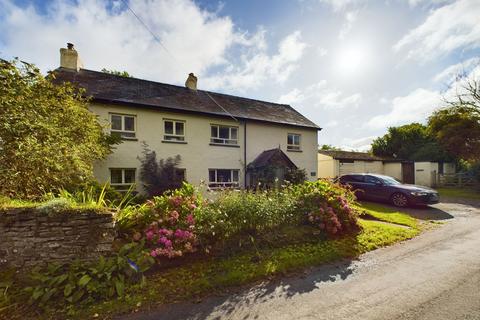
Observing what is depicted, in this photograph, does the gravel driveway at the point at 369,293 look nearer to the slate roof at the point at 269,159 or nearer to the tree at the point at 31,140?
the tree at the point at 31,140

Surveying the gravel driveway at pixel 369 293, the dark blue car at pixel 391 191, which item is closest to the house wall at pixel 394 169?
the dark blue car at pixel 391 191

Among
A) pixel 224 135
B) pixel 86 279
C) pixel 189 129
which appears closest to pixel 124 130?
pixel 189 129

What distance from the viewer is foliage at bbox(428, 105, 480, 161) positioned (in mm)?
22047

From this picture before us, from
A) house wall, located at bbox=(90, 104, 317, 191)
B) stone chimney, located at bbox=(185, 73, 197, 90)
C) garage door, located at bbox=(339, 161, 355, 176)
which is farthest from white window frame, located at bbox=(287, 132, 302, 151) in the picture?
garage door, located at bbox=(339, 161, 355, 176)

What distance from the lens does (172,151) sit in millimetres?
13336

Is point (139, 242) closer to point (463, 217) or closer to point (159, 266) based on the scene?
point (159, 266)

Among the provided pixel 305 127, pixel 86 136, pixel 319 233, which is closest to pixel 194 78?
pixel 305 127

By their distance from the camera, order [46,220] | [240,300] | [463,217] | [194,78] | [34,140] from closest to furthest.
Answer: [240,300], [46,220], [34,140], [463,217], [194,78]

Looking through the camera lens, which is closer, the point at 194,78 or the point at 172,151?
the point at 172,151

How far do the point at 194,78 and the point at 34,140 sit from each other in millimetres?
13802

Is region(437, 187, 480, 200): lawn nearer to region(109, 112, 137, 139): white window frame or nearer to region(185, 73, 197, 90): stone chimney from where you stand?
region(185, 73, 197, 90): stone chimney

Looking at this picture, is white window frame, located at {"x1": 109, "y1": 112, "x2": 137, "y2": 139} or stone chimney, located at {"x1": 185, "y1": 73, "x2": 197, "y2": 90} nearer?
white window frame, located at {"x1": 109, "y1": 112, "x2": 137, "y2": 139}

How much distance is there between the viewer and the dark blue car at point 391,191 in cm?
1169

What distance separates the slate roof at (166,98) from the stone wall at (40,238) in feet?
23.0
